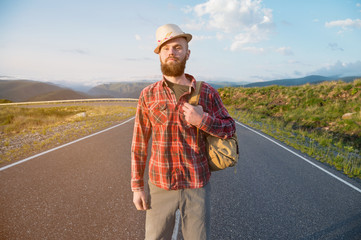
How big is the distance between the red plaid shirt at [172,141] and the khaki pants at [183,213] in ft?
0.22

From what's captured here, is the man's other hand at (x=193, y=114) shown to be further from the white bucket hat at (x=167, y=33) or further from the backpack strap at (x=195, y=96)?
the white bucket hat at (x=167, y=33)

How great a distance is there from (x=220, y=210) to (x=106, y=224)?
1753 millimetres

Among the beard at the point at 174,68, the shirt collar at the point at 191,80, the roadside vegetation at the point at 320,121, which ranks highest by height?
the beard at the point at 174,68

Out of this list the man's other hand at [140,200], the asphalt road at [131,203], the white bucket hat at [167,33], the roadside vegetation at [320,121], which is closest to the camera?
the white bucket hat at [167,33]

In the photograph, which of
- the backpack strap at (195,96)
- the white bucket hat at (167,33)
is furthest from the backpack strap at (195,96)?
the white bucket hat at (167,33)

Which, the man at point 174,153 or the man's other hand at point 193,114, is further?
the man at point 174,153

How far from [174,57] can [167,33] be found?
0.62 ft

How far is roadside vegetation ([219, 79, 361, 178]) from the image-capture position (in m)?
6.88

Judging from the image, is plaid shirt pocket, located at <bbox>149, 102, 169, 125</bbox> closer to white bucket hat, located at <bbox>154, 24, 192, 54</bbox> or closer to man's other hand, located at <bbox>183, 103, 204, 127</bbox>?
man's other hand, located at <bbox>183, 103, 204, 127</bbox>

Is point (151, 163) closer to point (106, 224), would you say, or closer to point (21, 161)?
point (106, 224)

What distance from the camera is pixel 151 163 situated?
5.60ft

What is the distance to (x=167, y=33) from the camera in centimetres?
156

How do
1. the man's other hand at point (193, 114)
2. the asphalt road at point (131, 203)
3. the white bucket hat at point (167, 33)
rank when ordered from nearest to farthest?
1. the man's other hand at point (193, 114)
2. the white bucket hat at point (167, 33)
3. the asphalt road at point (131, 203)

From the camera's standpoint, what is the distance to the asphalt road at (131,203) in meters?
2.77
